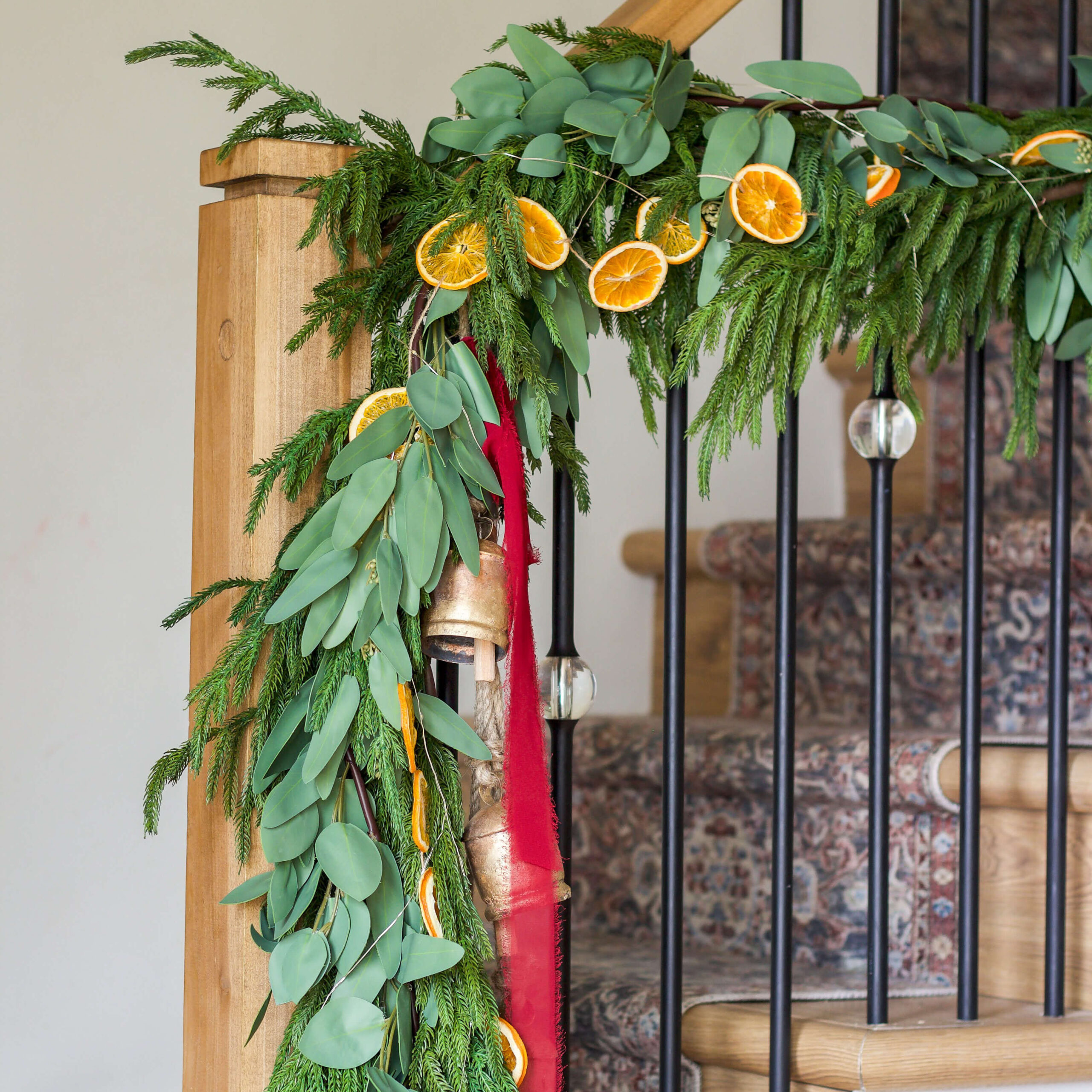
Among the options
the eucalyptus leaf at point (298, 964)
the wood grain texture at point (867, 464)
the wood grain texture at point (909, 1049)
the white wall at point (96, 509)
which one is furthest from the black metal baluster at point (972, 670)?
the wood grain texture at point (867, 464)

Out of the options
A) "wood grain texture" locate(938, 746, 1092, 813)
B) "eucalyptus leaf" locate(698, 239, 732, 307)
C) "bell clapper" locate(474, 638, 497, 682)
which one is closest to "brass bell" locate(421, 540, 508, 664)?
"bell clapper" locate(474, 638, 497, 682)

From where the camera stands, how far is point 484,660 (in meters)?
0.79

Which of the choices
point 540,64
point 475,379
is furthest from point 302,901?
point 540,64

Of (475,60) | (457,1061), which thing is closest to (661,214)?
(457,1061)

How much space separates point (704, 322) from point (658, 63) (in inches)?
7.1

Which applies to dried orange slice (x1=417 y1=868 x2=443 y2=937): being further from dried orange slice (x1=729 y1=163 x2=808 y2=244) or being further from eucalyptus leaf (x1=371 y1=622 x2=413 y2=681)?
dried orange slice (x1=729 y1=163 x2=808 y2=244)

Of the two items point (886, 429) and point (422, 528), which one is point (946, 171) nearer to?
point (886, 429)

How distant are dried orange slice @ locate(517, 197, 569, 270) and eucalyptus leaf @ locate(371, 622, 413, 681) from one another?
25cm

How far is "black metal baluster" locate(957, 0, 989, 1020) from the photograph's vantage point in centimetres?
103

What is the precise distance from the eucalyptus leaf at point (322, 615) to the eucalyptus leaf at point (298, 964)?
6.6 inches

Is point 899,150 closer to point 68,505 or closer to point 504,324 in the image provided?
point 504,324

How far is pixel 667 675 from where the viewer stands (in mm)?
953

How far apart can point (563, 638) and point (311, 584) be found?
251 millimetres

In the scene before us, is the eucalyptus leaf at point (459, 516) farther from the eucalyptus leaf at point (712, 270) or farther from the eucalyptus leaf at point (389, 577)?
the eucalyptus leaf at point (712, 270)
